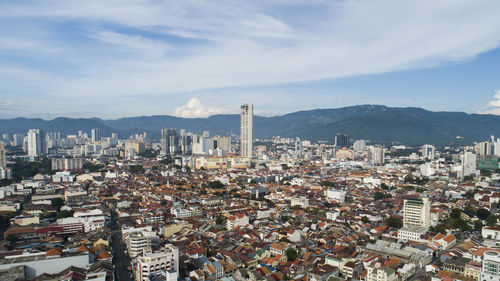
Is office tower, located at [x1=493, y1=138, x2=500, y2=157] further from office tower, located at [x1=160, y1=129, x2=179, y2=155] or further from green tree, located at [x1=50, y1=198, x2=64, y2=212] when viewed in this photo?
green tree, located at [x1=50, y1=198, x2=64, y2=212]

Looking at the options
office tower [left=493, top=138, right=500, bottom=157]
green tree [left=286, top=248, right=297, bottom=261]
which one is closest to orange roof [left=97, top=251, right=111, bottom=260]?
green tree [left=286, top=248, right=297, bottom=261]

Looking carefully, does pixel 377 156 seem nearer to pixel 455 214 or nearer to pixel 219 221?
pixel 455 214

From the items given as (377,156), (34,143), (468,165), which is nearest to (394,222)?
(468,165)

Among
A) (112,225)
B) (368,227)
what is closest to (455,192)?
(368,227)

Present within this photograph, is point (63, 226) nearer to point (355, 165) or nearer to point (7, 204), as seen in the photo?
point (7, 204)

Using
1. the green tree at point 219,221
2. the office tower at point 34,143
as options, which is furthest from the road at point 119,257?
the office tower at point 34,143
